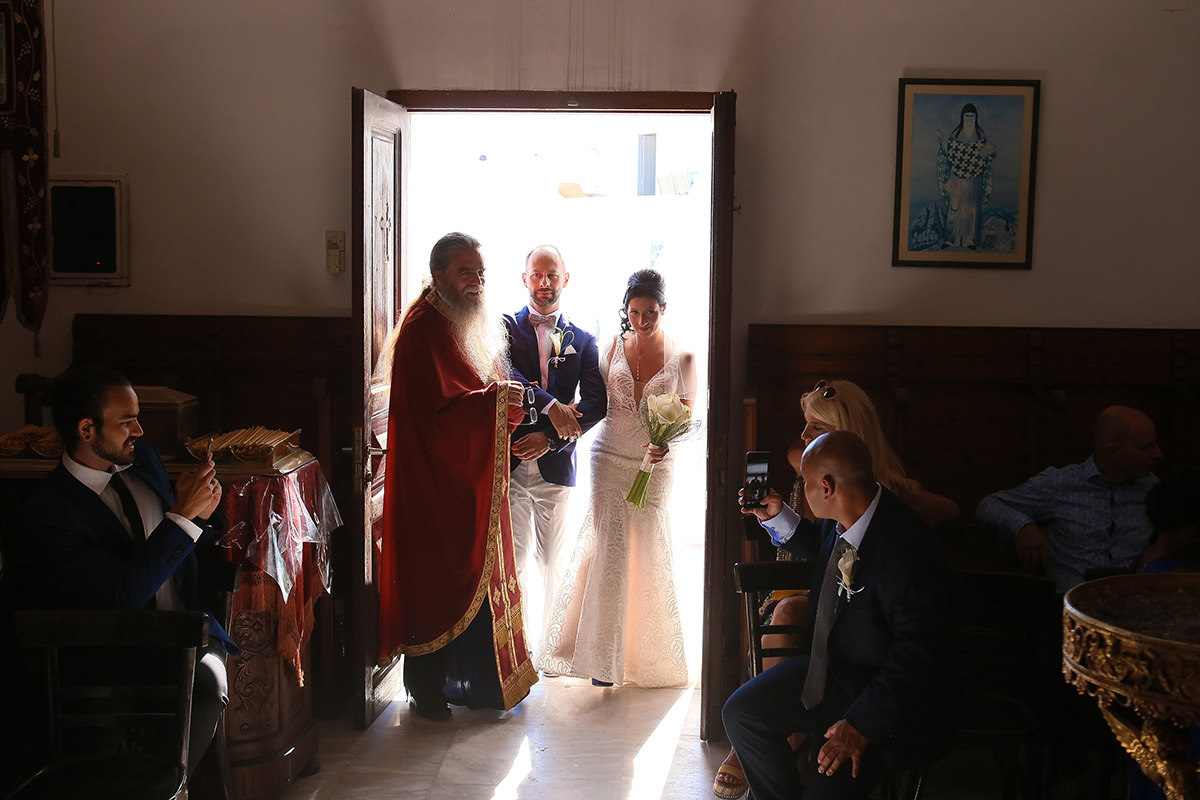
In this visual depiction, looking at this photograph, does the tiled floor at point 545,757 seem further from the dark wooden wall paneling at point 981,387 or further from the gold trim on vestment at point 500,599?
the dark wooden wall paneling at point 981,387

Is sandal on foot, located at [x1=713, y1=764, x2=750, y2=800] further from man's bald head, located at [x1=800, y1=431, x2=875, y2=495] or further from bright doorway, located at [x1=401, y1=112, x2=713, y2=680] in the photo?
bright doorway, located at [x1=401, y1=112, x2=713, y2=680]

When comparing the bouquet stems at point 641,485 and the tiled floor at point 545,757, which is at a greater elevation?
the bouquet stems at point 641,485

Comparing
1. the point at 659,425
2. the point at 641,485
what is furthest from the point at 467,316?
the point at 641,485

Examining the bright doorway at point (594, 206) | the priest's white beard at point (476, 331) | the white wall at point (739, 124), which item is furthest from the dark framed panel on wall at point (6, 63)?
the bright doorway at point (594, 206)

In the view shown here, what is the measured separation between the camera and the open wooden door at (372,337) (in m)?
4.05

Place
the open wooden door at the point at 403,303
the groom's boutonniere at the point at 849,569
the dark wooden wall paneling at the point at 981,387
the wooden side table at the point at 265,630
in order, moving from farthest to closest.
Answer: the dark wooden wall paneling at the point at 981,387
the open wooden door at the point at 403,303
the wooden side table at the point at 265,630
the groom's boutonniere at the point at 849,569

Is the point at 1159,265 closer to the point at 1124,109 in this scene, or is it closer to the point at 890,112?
the point at 1124,109

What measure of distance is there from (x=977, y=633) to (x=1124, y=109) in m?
2.44

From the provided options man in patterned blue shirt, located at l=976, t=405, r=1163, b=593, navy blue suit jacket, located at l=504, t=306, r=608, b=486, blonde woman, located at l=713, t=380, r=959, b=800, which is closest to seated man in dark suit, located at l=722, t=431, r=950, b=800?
blonde woman, located at l=713, t=380, r=959, b=800

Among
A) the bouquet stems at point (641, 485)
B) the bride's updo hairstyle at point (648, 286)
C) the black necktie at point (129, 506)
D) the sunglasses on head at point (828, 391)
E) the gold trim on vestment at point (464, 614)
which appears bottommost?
the gold trim on vestment at point (464, 614)

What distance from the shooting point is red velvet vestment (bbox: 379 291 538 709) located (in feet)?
13.8

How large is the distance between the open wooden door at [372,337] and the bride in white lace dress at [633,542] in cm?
91

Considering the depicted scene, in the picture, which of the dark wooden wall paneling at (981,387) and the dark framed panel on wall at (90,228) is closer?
the dark wooden wall paneling at (981,387)

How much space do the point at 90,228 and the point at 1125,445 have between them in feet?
13.9
